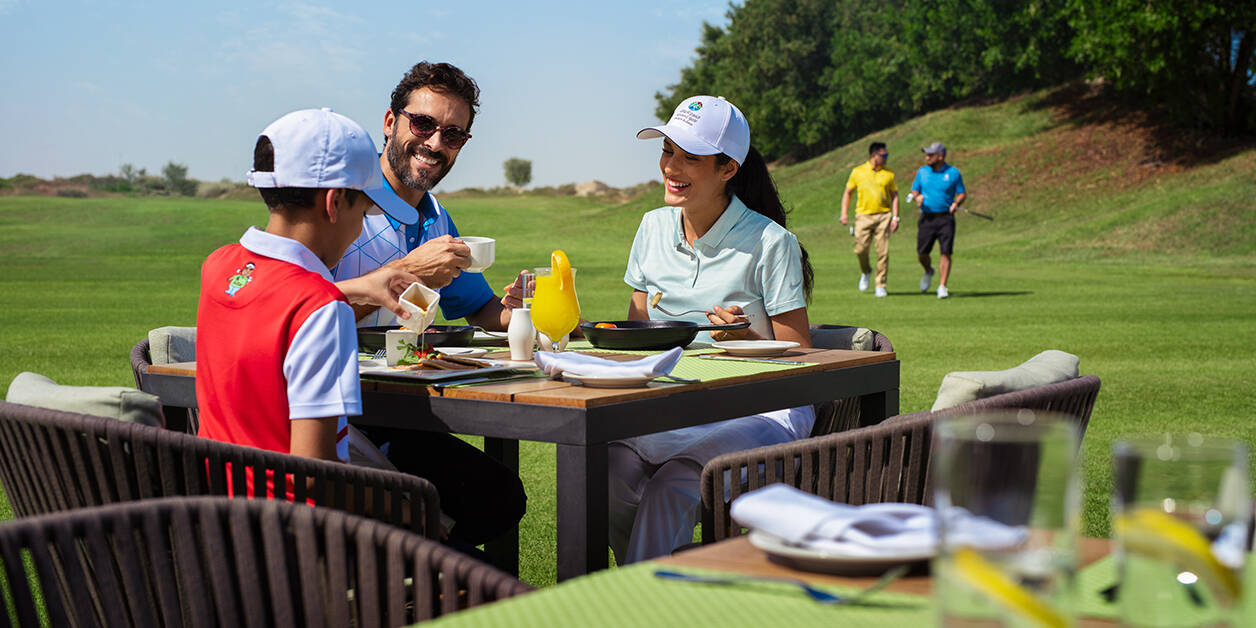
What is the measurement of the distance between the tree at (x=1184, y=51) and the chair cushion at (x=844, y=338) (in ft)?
109

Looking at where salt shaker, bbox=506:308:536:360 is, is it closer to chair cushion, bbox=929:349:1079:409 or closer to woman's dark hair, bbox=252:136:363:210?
woman's dark hair, bbox=252:136:363:210

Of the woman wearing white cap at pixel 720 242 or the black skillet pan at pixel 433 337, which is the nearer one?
the black skillet pan at pixel 433 337

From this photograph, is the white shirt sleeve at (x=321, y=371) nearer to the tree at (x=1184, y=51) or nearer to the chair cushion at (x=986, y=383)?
the chair cushion at (x=986, y=383)

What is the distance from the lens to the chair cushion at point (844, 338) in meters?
4.16

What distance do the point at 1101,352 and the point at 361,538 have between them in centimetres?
1005

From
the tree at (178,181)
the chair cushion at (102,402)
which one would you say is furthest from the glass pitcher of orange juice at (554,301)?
the tree at (178,181)

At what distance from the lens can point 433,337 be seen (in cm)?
366

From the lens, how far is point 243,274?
8.45 feet

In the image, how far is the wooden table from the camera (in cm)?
258

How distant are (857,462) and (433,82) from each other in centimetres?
257

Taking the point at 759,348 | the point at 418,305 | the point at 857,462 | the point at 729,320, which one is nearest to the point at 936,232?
the point at 729,320

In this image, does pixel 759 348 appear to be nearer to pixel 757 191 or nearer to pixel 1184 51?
pixel 757 191

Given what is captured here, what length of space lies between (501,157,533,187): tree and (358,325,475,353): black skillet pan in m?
105

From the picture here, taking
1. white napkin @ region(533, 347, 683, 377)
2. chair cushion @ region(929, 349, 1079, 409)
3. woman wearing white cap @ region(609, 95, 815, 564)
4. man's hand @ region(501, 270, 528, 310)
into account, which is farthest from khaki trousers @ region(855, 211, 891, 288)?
white napkin @ region(533, 347, 683, 377)
